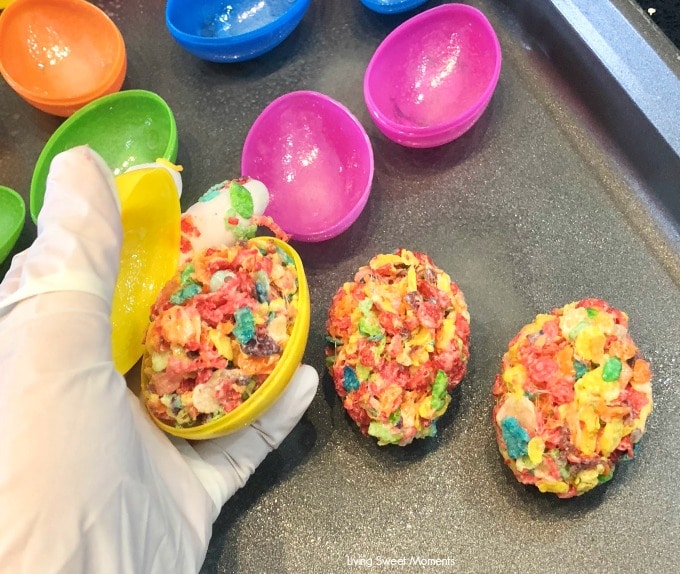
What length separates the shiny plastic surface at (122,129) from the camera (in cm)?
102

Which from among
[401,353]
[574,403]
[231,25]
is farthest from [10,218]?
[574,403]

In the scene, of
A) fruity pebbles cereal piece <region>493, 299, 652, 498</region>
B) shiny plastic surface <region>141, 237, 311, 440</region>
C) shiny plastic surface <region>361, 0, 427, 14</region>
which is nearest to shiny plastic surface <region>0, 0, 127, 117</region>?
shiny plastic surface <region>361, 0, 427, 14</region>

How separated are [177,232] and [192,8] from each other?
47 centimetres

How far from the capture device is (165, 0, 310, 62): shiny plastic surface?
1.02 metres

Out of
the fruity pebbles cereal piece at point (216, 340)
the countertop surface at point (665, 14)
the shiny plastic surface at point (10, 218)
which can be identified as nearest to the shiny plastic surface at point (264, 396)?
the fruity pebbles cereal piece at point (216, 340)

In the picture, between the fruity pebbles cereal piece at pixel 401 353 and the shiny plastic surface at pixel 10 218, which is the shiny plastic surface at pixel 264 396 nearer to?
the fruity pebbles cereal piece at pixel 401 353

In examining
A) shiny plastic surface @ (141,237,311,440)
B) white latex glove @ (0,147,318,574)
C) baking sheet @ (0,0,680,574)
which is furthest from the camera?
baking sheet @ (0,0,680,574)

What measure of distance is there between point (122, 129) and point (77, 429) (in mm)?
631

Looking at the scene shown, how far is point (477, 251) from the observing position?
963 millimetres

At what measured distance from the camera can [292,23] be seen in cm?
106

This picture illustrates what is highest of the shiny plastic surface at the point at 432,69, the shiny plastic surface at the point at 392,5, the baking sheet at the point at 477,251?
the shiny plastic surface at the point at 392,5

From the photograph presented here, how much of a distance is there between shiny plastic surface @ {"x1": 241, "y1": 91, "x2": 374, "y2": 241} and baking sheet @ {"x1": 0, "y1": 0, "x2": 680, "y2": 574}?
0.17ft

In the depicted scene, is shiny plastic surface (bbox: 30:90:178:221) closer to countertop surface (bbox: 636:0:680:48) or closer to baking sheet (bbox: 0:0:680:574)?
baking sheet (bbox: 0:0:680:574)

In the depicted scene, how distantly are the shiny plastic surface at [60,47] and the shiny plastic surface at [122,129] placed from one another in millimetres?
44
